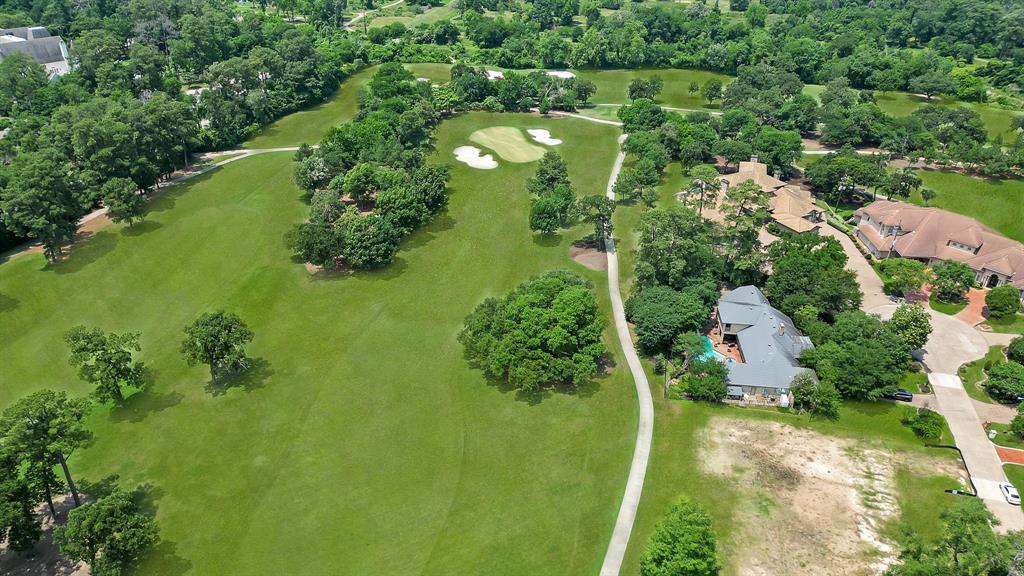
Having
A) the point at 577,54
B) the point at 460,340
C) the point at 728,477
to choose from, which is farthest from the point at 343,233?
the point at 577,54

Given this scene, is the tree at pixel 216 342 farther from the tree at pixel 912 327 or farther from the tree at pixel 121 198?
the tree at pixel 912 327

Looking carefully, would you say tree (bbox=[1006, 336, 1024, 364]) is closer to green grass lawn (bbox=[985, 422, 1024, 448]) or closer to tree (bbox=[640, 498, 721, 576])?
green grass lawn (bbox=[985, 422, 1024, 448])

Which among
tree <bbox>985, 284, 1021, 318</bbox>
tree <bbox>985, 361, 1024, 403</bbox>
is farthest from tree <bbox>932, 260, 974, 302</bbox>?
tree <bbox>985, 361, 1024, 403</bbox>

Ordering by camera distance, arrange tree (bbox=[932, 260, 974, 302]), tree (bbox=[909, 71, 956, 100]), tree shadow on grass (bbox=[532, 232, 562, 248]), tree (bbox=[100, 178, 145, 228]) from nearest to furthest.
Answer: tree (bbox=[932, 260, 974, 302]) < tree (bbox=[100, 178, 145, 228]) < tree shadow on grass (bbox=[532, 232, 562, 248]) < tree (bbox=[909, 71, 956, 100])

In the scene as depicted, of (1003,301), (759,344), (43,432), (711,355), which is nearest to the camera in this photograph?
(43,432)

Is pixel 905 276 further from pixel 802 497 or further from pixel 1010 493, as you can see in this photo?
pixel 802 497

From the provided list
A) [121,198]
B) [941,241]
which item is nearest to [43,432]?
[121,198]
